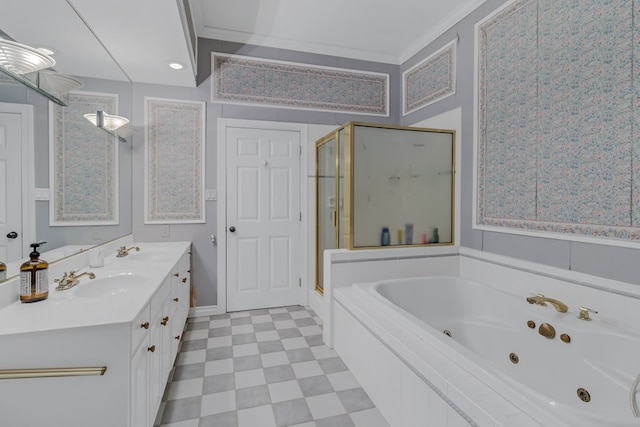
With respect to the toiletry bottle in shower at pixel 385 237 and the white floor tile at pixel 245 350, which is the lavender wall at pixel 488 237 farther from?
the white floor tile at pixel 245 350

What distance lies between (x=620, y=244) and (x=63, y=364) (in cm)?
241

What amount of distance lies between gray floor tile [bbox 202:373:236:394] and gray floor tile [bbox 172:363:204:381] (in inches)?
3.6

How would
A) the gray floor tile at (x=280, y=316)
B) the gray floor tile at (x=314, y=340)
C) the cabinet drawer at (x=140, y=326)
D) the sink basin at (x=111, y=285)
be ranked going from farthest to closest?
the gray floor tile at (x=280, y=316) < the gray floor tile at (x=314, y=340) < the sink basin at (x=111, y=285) < the cabinet drawer at (x=140, y=326)

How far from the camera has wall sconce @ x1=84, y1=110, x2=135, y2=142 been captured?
2.15m

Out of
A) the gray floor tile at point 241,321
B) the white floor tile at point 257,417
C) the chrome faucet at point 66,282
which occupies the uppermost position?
the chrome faucet at point 66,282

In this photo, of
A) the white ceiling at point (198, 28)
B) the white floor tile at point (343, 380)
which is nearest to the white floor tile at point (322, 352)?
the white floor tile at point (343, 380)

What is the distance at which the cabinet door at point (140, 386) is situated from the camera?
3.95 feet

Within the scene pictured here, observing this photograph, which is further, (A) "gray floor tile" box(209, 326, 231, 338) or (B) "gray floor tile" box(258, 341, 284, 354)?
(A) "gray floor tile" box(209, 326, 231, 338)

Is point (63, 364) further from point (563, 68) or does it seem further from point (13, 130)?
point (563, 68)

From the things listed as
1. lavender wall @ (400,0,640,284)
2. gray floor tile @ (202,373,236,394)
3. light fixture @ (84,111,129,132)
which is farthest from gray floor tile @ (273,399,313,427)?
light fixture @ (84,111,129,132)

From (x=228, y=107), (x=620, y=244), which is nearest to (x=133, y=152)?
(x=228, y=107)

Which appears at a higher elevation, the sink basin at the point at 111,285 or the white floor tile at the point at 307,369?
the sink basin at the point at 111,285

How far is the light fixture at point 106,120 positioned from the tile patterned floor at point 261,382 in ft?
5.57

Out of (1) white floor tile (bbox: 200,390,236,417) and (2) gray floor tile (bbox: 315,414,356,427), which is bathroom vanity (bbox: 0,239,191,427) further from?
(2) gray floor tile (bbox: 315,414,356,427)
